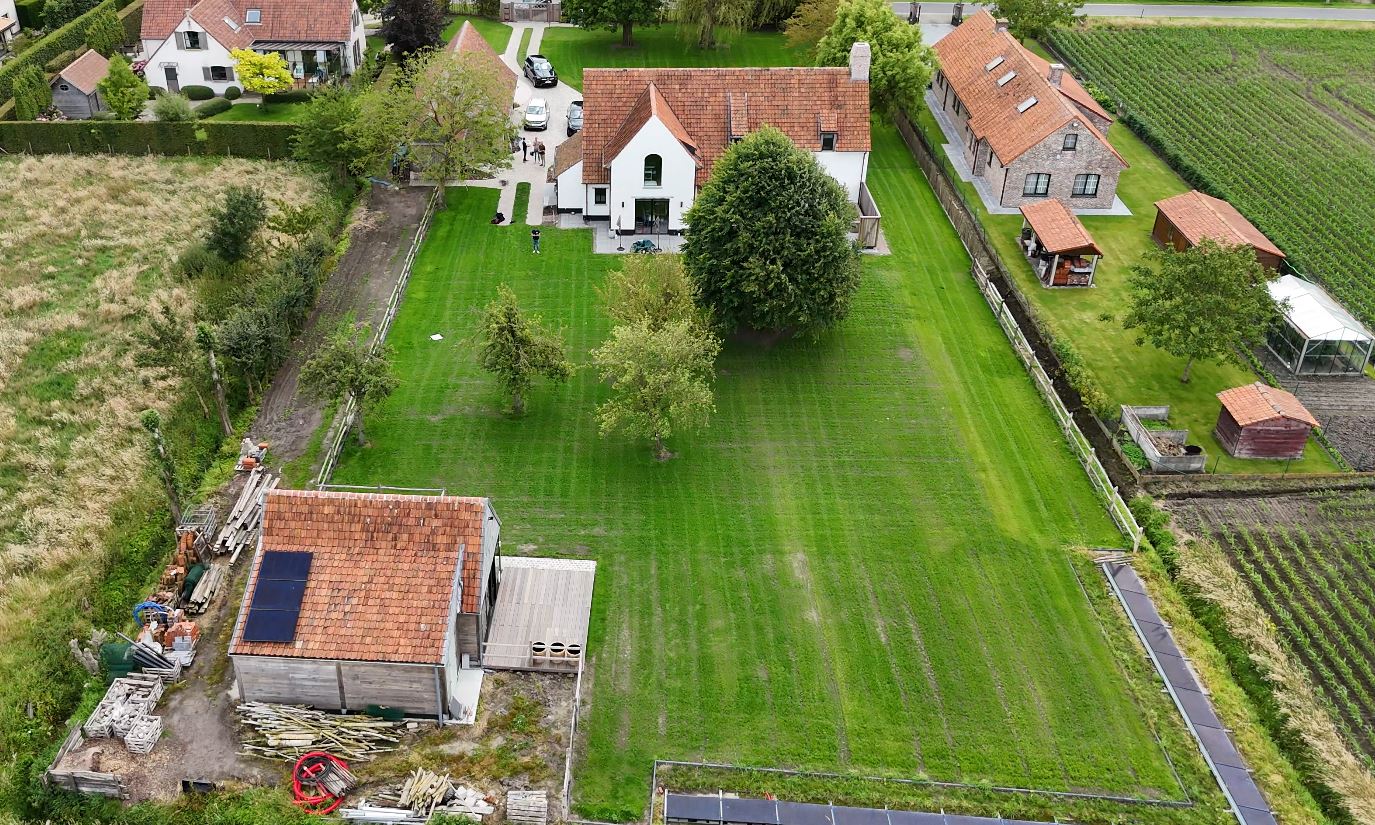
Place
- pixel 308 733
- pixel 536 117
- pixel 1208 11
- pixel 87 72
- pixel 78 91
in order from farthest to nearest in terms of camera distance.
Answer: pixel 1208 11
pixel 87 72
pixel 78 91
pixel 536 117
pixel 308 733

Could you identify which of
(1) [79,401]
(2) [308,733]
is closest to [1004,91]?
(1) [79,401]

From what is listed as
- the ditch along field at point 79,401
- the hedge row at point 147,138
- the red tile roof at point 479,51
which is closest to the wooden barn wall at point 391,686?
the ditch along field at point 79,401

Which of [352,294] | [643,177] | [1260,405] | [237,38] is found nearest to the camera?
[1260,405]

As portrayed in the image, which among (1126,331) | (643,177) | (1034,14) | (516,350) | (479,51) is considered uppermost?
(1034,14)

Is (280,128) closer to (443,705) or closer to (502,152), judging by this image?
(502,152)

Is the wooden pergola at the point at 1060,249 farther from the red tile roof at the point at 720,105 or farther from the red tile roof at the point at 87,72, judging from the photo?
the red tile roof at the point at 87,72

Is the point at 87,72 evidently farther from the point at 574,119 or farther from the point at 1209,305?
the point at 1209,305

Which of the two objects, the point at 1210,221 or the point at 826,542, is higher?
the point at 1210,221

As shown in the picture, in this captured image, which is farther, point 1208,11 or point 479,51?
point 1208,11
